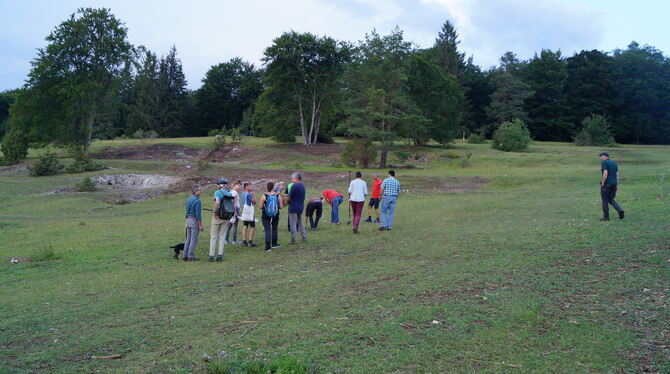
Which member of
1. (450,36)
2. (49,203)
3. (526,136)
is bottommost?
(49,203)

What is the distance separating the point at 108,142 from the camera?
194ft

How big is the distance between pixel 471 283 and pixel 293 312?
3.18 meters

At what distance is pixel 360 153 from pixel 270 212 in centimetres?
2659

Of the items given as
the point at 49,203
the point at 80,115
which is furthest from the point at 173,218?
the point at 80,115

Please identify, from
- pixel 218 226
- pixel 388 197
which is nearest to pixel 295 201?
pixel 218 226

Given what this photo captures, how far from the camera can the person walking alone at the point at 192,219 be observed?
39.1 ft

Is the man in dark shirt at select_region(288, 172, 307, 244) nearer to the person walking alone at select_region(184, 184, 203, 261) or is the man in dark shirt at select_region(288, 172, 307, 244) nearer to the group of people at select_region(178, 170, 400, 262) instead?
the group of people at select_region(178, 170, 400, 262)

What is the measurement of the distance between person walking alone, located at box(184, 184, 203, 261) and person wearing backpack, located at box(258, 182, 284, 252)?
1.61 metres

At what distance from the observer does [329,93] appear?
54375 millimetres

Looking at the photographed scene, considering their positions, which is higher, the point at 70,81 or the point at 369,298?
the point at 70,81

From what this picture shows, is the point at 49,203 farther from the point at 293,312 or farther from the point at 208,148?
the point at 208,148

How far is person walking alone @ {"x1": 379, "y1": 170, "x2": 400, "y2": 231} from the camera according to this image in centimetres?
1506

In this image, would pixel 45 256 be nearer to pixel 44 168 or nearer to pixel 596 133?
pixel 44 168

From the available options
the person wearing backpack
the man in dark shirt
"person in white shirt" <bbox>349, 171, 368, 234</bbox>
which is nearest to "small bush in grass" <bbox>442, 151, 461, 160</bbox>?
"person in white shirt" <bbox>349, 171, 368, 234</bbox>
